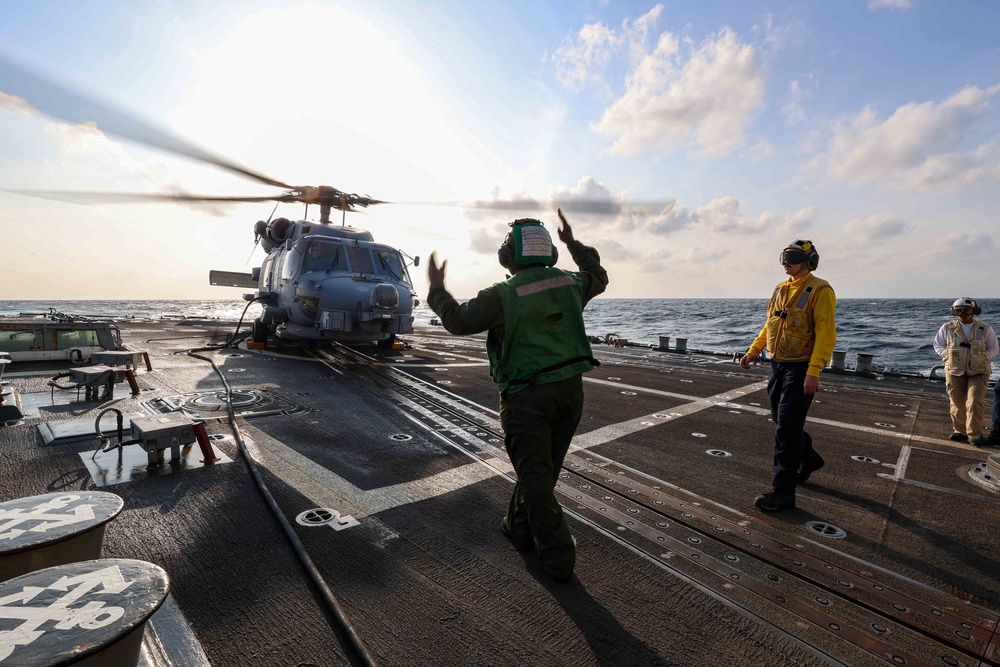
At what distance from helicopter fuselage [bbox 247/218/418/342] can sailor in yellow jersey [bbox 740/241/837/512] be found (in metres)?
9.31

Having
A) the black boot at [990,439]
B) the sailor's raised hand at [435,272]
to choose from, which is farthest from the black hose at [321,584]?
the black boot at [990,439]

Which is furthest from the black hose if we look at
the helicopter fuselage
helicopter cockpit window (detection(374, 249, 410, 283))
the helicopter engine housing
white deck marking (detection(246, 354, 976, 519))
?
the helicopter engine housing

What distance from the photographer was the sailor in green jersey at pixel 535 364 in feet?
9.13

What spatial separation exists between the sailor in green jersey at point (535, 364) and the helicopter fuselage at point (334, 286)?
9117 mm

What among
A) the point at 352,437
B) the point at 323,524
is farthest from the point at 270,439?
the point at 323,524

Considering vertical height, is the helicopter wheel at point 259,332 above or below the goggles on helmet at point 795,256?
below

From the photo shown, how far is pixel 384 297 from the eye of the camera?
11.6 meters

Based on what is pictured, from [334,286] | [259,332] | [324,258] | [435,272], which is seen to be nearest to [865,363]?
[435,272]

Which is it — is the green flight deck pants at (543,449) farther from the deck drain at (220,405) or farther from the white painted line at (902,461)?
the deck drain at (220,405)

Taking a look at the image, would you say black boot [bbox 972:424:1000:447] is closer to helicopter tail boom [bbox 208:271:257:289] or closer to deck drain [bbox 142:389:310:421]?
deck drain [bbox 142:389:310:421]

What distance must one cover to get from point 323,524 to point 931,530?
4.60 meters

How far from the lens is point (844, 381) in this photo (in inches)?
439

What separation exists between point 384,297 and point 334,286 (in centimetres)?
137

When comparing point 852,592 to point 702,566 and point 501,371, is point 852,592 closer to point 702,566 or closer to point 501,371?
point 702,566
